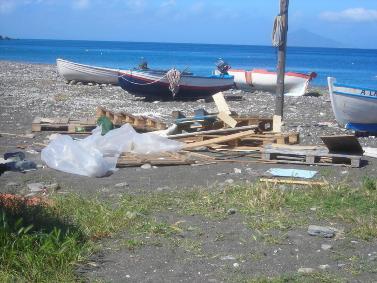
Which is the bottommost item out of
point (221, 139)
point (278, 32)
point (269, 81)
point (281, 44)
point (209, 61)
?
point (209, 61)

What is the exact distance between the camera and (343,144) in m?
10.7

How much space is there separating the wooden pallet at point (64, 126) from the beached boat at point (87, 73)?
42.4ft

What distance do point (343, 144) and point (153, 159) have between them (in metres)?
3.15

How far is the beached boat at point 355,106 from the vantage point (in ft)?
46.7

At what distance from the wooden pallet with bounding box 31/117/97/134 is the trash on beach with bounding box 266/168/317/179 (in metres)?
5.05

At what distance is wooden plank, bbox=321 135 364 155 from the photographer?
10461 millimetres

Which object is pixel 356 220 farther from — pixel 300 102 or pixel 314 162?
pixel 300 102

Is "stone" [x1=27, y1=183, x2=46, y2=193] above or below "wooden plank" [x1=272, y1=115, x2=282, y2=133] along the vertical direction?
below

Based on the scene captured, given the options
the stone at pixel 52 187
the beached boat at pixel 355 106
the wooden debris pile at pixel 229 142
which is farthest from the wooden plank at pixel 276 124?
the stone at pixel 52 187

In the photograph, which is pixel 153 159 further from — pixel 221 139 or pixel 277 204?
pixel 277 204

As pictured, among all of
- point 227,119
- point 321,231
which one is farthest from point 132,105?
point 321,231

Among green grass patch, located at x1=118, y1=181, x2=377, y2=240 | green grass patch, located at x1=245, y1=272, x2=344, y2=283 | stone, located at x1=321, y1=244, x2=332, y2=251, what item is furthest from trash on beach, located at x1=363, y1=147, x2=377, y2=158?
green grass patch, located at x1=245, y1=272, x2=344, y2=283

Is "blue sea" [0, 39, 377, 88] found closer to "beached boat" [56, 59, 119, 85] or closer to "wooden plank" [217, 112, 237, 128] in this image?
"beached boat" [56, 59, 119, 85]

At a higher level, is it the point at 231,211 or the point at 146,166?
the point at 231,211
